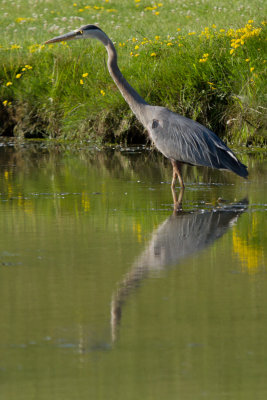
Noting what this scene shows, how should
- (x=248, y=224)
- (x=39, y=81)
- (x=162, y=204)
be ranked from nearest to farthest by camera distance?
(x=248, y=224)
(x=162, y=204)
(x=39, y=81)

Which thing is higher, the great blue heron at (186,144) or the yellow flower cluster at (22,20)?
the yellow flower cluster at (22,20)

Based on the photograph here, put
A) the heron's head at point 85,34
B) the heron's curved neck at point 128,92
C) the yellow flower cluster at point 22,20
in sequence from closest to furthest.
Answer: the heron's curved neck at point 128,92, the heron's head at point 85,34, the yellow flower cluster at point 22,20

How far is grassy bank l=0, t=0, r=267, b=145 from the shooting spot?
44.4 feet

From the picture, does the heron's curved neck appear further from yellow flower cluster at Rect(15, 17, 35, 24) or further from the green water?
yellow flower cluster at Rect(15, 17, 35, 24)

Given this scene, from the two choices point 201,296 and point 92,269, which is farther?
point 92,269

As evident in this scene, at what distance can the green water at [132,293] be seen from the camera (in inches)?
154

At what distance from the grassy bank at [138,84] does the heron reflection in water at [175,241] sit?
494 centimetres

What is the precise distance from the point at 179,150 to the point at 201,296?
4.26 metres

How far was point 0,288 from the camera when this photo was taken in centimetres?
540

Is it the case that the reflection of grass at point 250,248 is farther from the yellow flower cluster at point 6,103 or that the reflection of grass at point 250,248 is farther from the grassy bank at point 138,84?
the yellow flower cluster at point 6,103

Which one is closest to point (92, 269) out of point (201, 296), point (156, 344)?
point (201, 296)

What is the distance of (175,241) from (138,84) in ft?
25.0

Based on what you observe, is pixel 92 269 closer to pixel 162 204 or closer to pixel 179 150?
pixel 162 204

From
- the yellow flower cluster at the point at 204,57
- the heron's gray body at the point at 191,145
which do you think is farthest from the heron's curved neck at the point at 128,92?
the yellow flower cluster at the point at 204,57
